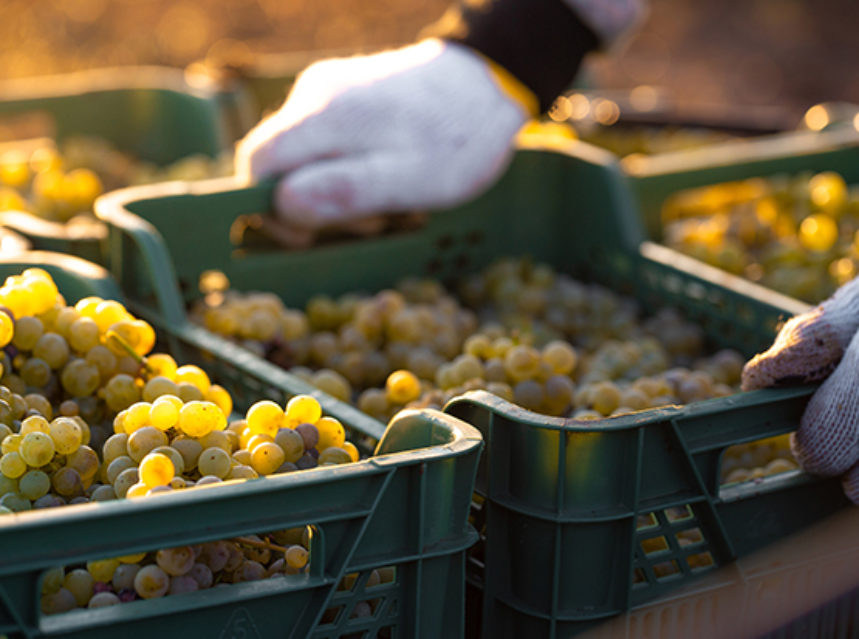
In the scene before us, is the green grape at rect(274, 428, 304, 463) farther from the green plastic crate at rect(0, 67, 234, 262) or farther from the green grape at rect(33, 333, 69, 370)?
the green plastic crate at rect(0, 67, 234, 262)

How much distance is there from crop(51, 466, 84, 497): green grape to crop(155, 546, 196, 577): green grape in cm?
16

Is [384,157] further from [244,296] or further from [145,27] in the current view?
[145,27]

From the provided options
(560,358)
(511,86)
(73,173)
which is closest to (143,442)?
(560,358)

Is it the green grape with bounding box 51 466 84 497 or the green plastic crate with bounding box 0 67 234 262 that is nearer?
the green grape with bounding box 51 466 84 497

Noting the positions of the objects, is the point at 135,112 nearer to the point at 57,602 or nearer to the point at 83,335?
the point at 83,335

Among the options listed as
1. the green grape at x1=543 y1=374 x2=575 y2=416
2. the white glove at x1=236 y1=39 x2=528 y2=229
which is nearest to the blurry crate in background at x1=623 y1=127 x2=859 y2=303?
the white glove at x1=236 y1=39 x2=528 y2=229

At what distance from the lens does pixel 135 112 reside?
8.20 feet

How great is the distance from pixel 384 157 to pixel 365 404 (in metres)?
0.50

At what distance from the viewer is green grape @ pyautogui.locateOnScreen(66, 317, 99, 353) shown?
3.52 feet

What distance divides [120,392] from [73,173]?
122cm

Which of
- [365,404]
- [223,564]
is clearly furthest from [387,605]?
[365,404]

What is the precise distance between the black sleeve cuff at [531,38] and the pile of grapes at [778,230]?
397mm

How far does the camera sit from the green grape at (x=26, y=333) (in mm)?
1050

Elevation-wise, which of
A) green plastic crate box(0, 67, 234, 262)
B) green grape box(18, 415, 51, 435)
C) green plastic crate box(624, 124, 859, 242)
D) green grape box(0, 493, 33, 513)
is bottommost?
green grape box(0, 493, 33, 513)
